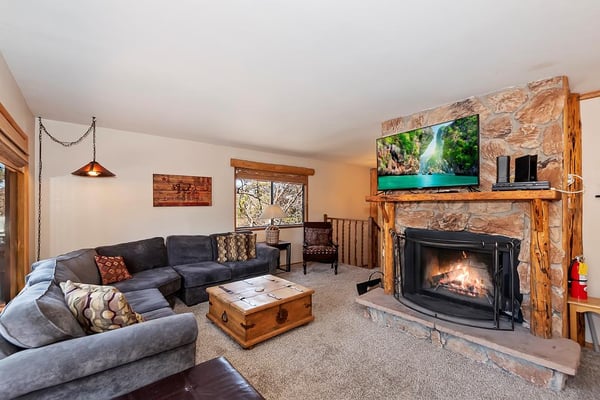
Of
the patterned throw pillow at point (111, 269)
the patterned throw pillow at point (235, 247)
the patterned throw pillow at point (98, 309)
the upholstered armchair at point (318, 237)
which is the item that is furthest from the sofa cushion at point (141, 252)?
the upholstered armchair at point (318, 237)

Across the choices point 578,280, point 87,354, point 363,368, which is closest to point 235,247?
point 363,368

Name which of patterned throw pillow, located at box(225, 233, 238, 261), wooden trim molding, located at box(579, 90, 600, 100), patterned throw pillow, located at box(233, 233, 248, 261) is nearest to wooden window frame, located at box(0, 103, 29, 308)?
patterned throw pillow, located at box(225, 233, 238, 261)

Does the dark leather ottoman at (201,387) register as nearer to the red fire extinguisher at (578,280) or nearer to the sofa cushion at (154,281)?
the sofa cushion at (154,281)

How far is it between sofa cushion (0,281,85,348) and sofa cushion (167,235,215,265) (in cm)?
246

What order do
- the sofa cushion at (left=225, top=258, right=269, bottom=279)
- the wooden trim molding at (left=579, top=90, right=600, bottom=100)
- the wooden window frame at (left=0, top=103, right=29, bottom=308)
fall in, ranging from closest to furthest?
the wooden trim molding at (left=579, top=90, right=600, bottom=100) → the wooden window frame at (left=0, top=103, right=29, bottom=308) → the sofa cushion at (left=225, top=258, right=269, bottom=279)

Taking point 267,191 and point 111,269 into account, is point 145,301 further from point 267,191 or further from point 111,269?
point 267,191

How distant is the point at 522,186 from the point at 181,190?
4.27 meters

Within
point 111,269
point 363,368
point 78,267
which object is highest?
point 78,267

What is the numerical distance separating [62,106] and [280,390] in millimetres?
3479

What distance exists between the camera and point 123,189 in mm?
3869

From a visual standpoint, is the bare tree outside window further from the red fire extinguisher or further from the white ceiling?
the red fire extinguisher

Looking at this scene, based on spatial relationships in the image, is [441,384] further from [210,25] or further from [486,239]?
[210,25]

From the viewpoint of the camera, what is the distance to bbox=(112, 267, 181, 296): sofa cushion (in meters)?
2.91

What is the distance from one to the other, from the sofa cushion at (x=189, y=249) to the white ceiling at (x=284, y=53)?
5.99ft
